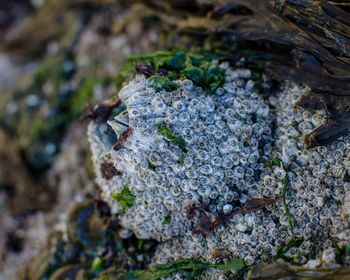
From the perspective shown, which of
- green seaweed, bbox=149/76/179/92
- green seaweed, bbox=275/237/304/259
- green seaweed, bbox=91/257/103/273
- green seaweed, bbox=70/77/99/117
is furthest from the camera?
green seaweed, bbox=70/77/99/117

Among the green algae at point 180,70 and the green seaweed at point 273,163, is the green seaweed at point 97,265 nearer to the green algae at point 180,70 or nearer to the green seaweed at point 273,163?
the green algae at point 180,70

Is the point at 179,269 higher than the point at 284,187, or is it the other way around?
the point at 284,187

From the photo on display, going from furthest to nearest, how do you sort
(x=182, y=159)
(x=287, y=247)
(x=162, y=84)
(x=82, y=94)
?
(x=82, y=94) → (x=162, y=84) → (x=182, y=159) → (x=287, y=247)

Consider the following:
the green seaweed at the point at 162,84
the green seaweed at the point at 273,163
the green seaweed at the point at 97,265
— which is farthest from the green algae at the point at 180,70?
the green seaweed at the point at 97,265

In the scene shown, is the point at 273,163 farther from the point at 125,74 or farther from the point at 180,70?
the point at 125,74

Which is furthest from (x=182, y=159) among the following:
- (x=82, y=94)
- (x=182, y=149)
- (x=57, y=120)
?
(x=57, y=120)

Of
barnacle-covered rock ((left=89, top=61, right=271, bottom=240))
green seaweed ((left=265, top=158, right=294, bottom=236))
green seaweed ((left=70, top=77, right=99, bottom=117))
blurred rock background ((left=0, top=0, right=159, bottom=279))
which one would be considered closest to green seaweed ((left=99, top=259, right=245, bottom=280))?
barnacle-covered rock ((left=89, top=61, right=271, bottom=240))

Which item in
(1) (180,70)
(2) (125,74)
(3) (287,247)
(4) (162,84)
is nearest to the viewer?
(3) (287,247)

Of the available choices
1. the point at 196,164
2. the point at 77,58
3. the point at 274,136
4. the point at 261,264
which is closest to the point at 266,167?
the point at 274,136

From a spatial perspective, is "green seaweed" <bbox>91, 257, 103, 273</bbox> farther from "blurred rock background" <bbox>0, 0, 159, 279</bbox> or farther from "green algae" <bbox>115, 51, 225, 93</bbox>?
"green algae" <bbox>115, 51, 225, 93</bbox>
